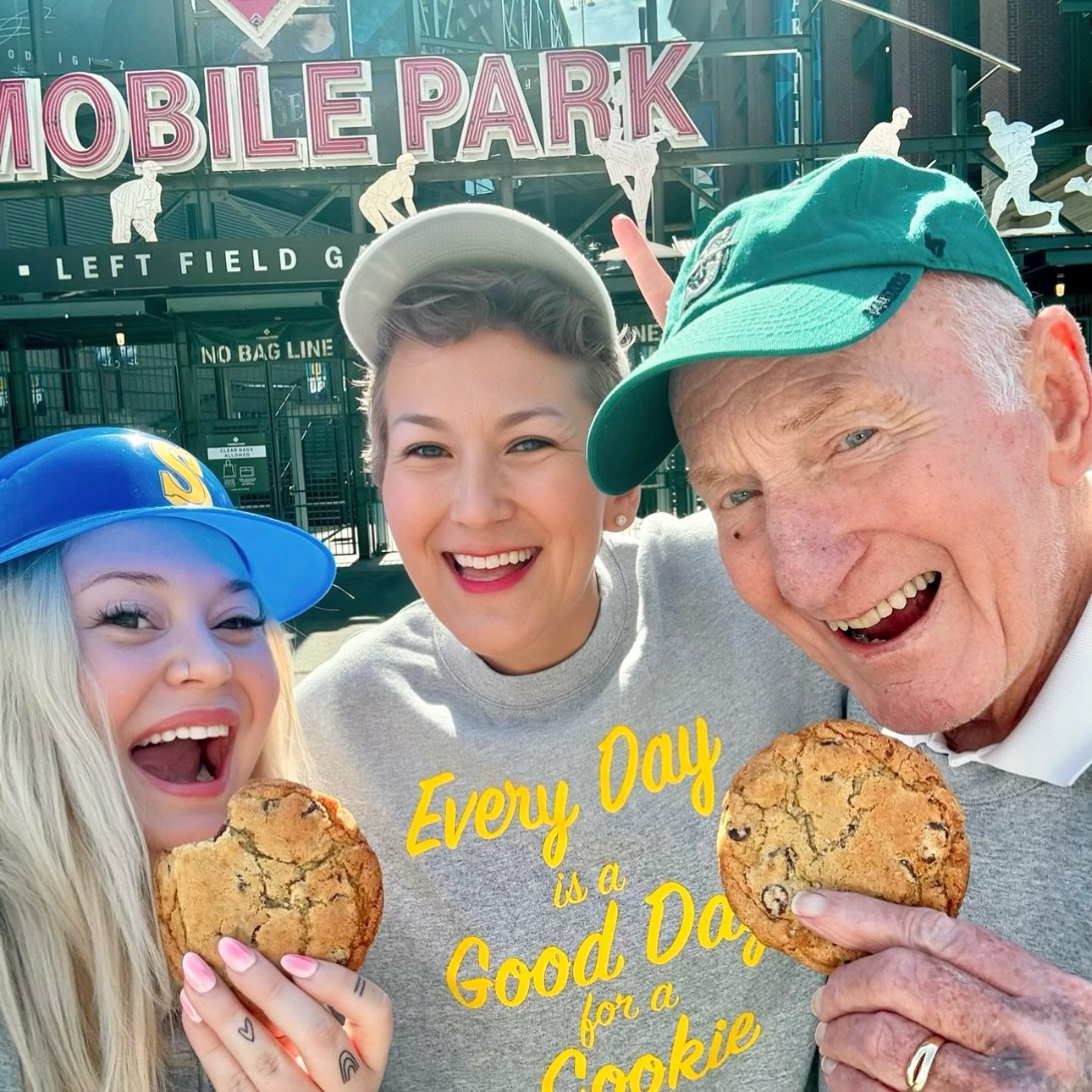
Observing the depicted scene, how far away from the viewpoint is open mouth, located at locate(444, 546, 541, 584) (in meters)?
2.12

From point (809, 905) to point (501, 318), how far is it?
1.33 meters

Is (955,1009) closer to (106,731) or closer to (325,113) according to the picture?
(106,731)

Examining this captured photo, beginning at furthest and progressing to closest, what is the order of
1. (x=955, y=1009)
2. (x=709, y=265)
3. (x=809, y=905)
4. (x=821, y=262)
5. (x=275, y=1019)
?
(x=709, y=265)
(x=821, y=262)
(x=275, y=1019)
(x=809, y=905)
(x=955, y=1009)

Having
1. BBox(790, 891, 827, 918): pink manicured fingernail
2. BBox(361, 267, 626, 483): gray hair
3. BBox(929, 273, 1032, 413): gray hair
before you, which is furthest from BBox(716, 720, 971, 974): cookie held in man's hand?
BBox(361, 267, 626, 483): gray hair

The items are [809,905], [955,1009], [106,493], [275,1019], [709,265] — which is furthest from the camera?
[106,493]

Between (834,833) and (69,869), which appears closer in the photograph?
(834,833)

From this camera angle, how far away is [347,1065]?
1485mm

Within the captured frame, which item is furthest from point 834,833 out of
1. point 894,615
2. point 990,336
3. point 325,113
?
point 325,113

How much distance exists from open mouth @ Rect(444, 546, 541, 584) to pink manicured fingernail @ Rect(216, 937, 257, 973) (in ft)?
2.97

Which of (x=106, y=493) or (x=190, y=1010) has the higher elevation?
(x=106, y=493)

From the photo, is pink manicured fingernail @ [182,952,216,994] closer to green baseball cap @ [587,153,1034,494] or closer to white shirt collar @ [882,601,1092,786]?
green baseball cap @ [587,153,1034,494]

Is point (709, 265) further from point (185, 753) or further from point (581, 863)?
point (185, 753)

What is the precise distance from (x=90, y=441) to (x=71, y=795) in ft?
2.26

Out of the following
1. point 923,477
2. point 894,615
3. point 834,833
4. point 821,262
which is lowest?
point 834,833
